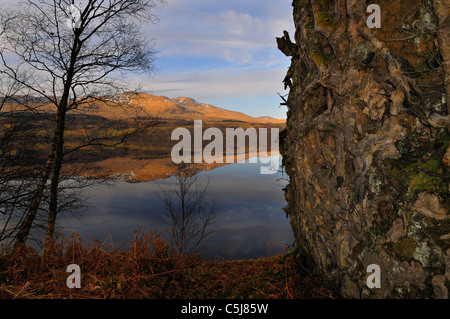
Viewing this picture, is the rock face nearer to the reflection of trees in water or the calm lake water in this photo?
the reflection of trees in water

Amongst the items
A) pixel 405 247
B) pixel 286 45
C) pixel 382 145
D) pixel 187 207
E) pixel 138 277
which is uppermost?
pixel 286 45

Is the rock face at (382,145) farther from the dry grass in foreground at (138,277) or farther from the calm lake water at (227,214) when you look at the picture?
the calm lake water at (227,214)

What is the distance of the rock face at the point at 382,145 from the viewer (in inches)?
91.3

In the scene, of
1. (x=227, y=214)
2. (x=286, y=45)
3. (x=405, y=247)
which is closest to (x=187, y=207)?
(x=286, y=45)

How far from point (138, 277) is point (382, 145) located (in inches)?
115

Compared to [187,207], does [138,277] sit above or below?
above

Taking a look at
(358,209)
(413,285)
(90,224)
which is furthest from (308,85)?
(90,224)

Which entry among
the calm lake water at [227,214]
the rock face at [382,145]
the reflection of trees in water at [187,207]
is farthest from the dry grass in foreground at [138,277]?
the calm lake water at [227,214]

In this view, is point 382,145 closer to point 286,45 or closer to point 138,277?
point 286,45

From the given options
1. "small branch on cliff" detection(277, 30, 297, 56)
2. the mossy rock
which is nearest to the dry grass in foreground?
the mossy rock

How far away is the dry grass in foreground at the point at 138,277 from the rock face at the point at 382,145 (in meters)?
0.56

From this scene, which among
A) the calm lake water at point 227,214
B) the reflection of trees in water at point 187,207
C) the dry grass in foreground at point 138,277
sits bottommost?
the calm lake water at point 227,214

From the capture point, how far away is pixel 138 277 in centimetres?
300

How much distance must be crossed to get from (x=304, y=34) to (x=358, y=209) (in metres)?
2.22
